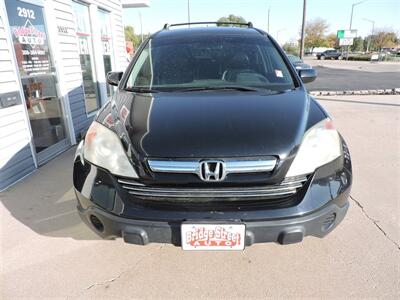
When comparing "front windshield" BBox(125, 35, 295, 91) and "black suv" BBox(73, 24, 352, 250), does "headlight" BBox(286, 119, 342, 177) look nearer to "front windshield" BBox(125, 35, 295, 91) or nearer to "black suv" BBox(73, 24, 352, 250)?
"black suv" BBox(73, 24, 352, 250)

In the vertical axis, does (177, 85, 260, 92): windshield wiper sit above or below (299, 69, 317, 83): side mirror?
below

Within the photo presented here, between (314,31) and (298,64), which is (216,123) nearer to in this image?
(298,64)

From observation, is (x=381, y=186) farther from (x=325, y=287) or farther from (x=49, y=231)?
(x=49, y=231)

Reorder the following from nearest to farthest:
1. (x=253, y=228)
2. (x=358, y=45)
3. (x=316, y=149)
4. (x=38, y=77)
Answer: (x=253, y=228), (x=316, y=149), (x=38, y=77), (x=358, y=45)

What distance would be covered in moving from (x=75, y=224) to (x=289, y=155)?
2.01 m

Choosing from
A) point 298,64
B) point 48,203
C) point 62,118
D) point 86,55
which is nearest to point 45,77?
point 62,118

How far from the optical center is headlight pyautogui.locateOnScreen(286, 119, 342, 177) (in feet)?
6.04

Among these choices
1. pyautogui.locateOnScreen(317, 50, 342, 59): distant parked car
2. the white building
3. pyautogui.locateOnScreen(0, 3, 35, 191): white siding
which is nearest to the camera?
pyautogui.locateOnScreen(0, 3, 35, 191): white siding

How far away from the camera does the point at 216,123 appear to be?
2.01 metres

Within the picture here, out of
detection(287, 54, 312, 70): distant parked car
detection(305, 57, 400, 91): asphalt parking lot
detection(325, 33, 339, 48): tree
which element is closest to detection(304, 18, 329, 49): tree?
detection(325, 33, 339, 48): tree

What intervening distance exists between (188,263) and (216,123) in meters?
1.07

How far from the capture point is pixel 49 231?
277 cm

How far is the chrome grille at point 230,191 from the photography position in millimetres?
1812

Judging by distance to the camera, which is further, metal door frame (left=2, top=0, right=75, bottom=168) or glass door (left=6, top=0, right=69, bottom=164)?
glass door (left=6, top=0, right=69, bottom=164)
